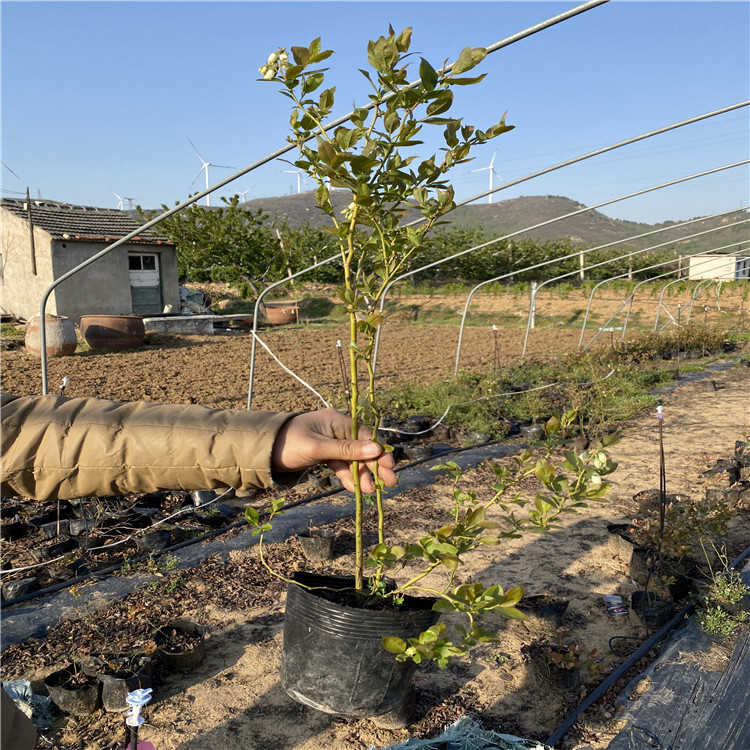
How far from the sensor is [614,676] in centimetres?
262

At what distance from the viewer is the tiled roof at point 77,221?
14.4 m

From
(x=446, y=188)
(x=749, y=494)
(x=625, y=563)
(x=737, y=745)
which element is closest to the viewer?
(x=446, y=188)

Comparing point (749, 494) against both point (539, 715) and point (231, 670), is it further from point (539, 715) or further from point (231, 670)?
point (231, 670)

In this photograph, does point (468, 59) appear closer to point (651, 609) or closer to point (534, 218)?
point (651, 609)

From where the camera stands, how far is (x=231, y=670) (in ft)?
9.04

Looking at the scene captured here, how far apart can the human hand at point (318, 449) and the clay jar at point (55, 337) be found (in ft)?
35.5

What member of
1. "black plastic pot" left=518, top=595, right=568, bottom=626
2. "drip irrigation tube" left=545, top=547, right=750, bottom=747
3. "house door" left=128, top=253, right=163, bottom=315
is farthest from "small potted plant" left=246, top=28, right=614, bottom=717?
"house door" left=128, top=253, right=163, bottom=315

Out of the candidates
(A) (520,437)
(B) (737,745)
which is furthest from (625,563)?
(A) (520,437)

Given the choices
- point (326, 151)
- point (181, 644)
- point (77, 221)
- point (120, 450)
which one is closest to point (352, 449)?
point (120, 450)

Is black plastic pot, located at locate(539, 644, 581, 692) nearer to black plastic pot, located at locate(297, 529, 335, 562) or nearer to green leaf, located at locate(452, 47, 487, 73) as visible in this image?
black plastic pot, located at locate(297, 529, 335, 562)

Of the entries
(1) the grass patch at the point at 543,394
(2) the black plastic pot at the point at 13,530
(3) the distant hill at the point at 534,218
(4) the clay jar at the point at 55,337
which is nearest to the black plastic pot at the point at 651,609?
(1) the grass patch at the point at 543,394

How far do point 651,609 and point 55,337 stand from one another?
10.9 m

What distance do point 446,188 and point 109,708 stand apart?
233 cm

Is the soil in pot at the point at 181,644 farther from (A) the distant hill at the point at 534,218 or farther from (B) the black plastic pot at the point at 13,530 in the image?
(A) the distant hill at the point at 534,218
